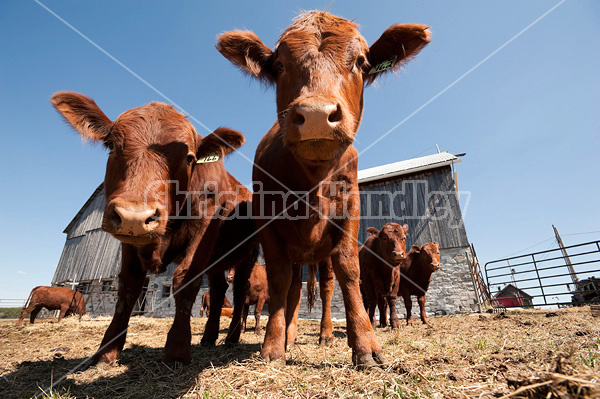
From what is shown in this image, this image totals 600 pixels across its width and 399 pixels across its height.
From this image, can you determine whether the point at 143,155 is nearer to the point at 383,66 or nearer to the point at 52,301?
the point at 383,66

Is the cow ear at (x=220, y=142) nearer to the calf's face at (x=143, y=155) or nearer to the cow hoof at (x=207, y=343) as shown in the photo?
the calf's face at (x=143, y=155)

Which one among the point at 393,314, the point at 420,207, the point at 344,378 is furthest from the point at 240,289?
the point at 420,207

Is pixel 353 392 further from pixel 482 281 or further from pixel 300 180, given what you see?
pixel 482 281

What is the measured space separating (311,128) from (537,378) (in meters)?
1.64

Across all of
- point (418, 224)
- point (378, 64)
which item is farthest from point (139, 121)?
point (418, 224)

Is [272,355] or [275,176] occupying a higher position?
[275,176]

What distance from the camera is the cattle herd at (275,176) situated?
7.47 feet

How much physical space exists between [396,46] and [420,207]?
15.1m

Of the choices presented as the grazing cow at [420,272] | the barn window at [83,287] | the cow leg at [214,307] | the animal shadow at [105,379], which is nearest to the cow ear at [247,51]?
the animal shadow at [105,379]

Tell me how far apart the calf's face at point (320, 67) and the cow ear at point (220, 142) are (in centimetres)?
76

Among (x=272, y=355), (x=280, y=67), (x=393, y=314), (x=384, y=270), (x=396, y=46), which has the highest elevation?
(x=396, y=46)

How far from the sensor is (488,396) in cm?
130

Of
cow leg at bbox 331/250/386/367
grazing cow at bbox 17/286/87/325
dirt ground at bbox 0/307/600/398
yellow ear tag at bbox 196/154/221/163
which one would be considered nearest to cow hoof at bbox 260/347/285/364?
dirt ground at bbox 0/307/600/398

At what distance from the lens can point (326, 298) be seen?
4598 mm
